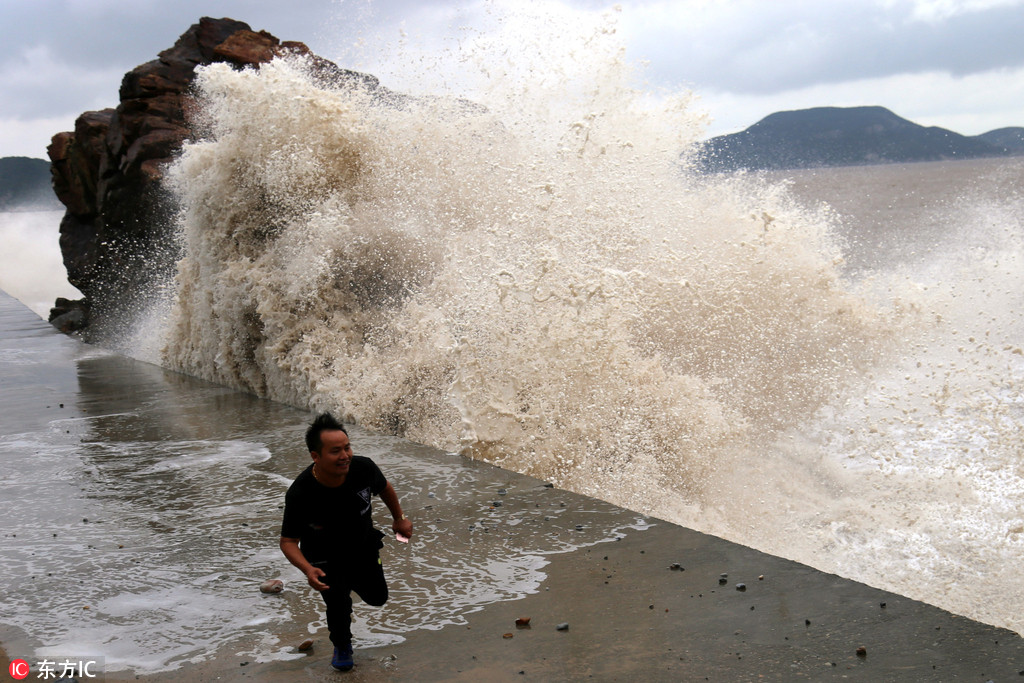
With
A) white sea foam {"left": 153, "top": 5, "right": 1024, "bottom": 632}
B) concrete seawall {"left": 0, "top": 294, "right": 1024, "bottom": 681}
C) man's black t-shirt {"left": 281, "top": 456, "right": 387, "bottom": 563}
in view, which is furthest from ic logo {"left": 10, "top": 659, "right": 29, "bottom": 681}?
white sea foam {"left": 153, "top": 5, "right": 1024, "bottom": 632}

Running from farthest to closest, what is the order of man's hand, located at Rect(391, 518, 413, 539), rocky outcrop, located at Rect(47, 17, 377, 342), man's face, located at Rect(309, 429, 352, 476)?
1. rocky outcrop, located at Rect(47, 17, 377, 342)
2. man's hand, located at Rect(391, 518, 413, 539)
3. man's face, located at Rect(309, 429, 352, 476)

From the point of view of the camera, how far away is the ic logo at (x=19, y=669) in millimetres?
2647

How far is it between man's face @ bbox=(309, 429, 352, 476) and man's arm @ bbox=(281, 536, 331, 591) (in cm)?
23

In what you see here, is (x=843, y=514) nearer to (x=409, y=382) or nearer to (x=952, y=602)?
(x=952, y=602)

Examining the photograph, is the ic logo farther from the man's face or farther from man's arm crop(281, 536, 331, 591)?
the man's face

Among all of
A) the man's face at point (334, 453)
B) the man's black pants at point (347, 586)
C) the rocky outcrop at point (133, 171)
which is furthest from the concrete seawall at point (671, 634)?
the rocky outcrop at point (133, 171)

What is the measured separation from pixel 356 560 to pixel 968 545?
11.8 ft

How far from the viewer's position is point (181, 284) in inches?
384

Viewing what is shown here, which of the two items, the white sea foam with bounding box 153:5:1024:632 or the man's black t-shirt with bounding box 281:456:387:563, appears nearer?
the man's black t-shirt with bounding box 281:456:387:563

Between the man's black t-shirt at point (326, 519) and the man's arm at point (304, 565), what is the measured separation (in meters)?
0.03

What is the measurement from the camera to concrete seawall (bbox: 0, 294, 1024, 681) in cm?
247

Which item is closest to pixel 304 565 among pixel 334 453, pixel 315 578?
pixel 315 578

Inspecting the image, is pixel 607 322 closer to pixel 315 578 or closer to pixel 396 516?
pixel 396 516

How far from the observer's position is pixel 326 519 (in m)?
2.54
